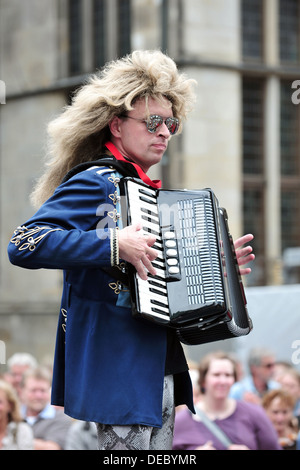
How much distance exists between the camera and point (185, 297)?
3377mm

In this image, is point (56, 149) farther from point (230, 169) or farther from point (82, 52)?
point (82, 52)

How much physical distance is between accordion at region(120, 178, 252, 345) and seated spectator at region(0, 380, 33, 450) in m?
3.30

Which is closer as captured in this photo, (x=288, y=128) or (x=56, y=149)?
(x=56, y=149)

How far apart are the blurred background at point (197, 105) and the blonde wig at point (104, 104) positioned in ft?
31.1

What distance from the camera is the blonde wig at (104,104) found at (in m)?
3.61

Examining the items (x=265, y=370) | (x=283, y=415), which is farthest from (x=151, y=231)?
(x=265, y=370)

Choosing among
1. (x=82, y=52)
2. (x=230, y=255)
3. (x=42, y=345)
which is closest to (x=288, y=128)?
(x=82, y=52)

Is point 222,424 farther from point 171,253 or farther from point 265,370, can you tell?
point 265,370

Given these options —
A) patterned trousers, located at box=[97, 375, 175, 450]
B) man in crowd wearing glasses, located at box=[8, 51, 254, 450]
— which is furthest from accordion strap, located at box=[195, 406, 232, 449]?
patterned trousers, located at box=[97, 375, 175, 450]

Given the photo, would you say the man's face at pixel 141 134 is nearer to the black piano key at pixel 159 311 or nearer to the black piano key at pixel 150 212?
the black piano key at pixel 150 212

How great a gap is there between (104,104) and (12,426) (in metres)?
3.57

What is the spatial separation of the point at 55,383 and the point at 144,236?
31.7 inches

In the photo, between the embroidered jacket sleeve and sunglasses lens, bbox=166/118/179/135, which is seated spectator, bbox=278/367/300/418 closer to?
sunglasses lens, bbox=166/118/179/135

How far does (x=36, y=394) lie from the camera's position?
7.63 metres
